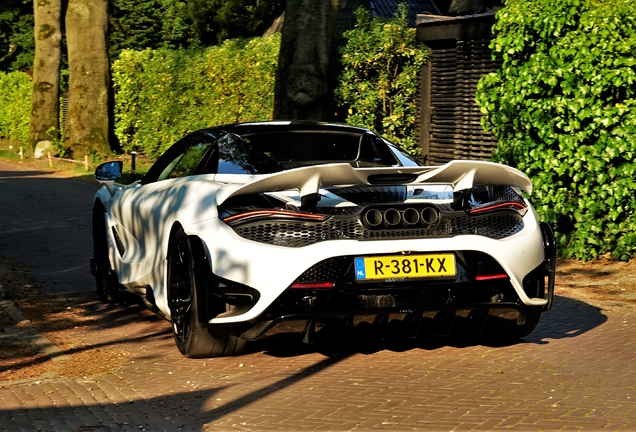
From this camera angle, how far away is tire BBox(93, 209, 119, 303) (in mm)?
8906

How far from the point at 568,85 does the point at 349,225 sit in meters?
5.31

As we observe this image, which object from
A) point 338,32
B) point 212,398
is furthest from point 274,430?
point 338,32

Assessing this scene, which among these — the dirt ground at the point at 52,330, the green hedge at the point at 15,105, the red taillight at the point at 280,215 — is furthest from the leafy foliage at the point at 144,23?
the red taillight at the point at 280,215

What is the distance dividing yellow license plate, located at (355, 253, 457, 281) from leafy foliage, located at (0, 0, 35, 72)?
4691cm

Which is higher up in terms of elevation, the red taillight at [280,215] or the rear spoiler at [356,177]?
the rear spoiler at [356,177]

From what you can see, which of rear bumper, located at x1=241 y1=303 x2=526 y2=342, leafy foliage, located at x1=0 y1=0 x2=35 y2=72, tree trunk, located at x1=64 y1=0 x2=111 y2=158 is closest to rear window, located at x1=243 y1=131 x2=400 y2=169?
rear bumper, located at x1=241 y1=303 x2=526 y2=342

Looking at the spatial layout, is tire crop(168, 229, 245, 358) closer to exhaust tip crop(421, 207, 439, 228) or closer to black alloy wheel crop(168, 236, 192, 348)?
black alloy wheel crop(168, 236, 192, 348)

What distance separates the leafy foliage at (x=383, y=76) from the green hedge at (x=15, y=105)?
24238 millimetres

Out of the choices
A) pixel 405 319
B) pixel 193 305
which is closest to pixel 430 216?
pixel 405 319

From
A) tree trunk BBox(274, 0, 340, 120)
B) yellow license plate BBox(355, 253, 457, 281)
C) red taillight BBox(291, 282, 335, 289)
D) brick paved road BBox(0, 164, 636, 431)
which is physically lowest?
brick paved road BBox(0, 164, 636, 431)

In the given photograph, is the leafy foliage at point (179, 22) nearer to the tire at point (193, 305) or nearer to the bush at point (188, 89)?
the bush at point (188, 89)

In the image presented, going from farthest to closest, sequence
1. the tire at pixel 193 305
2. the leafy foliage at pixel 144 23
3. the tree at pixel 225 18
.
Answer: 1. the leafy foliage at pixel 144 23
2. the tree at pixel 225 18
3. the tire at pixel 193 305

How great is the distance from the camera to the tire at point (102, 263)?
891 cm

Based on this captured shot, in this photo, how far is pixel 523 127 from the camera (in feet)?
37.0
